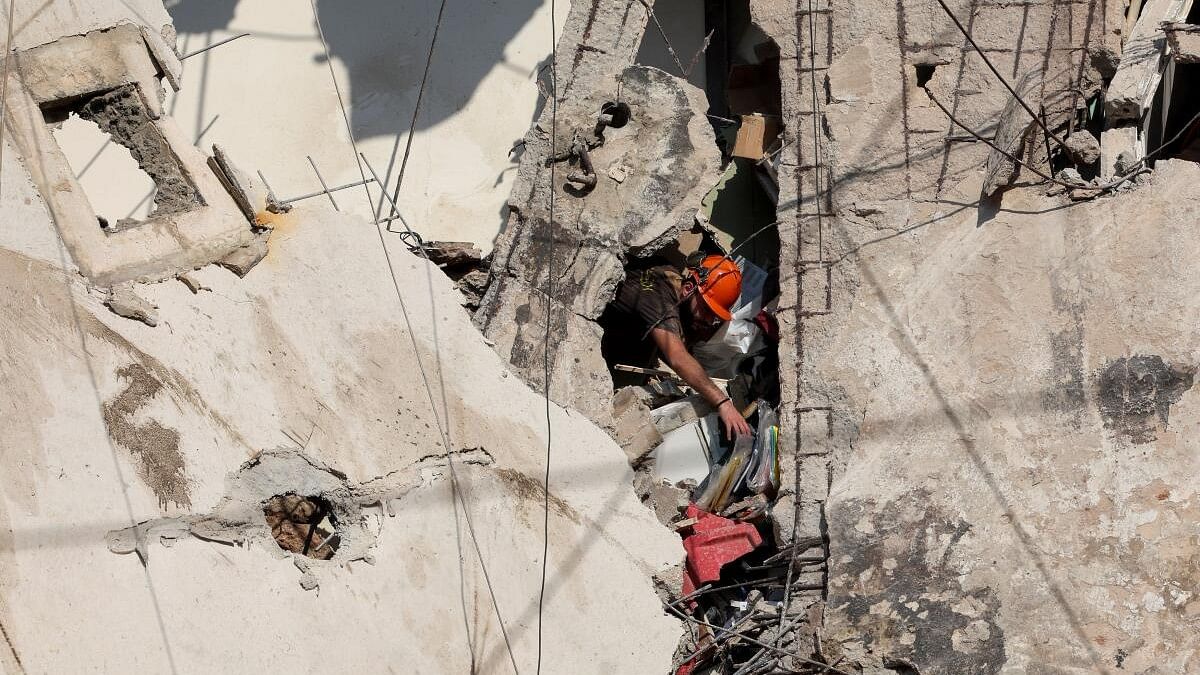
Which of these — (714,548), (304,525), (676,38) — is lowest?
(714,548)

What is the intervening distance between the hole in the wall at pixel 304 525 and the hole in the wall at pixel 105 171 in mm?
2661

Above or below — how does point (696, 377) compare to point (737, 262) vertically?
below

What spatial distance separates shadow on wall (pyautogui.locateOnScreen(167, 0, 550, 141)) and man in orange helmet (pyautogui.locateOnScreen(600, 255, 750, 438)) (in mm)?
2008

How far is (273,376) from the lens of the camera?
6270 millimetres

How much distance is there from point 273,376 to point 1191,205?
435 cm

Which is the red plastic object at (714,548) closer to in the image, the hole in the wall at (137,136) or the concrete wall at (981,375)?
the concrete wall at (981,375)

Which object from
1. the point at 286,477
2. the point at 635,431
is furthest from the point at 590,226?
the point at 286,477

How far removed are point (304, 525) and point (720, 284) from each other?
2.52m

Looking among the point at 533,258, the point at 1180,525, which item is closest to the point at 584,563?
the point at 533,258

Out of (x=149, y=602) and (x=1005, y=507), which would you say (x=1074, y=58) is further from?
(x=149, y=602)

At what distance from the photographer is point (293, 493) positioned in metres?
6.27

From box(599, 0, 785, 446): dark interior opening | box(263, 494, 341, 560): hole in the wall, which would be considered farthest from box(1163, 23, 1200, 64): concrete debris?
box(263, 494, 341, 560): hole in the wall

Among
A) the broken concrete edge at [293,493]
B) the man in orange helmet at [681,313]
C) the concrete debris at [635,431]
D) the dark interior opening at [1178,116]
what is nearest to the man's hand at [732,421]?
the man in orange helmet at [681,313]

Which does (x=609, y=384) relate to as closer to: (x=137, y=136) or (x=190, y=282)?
(x=190, y=282)
